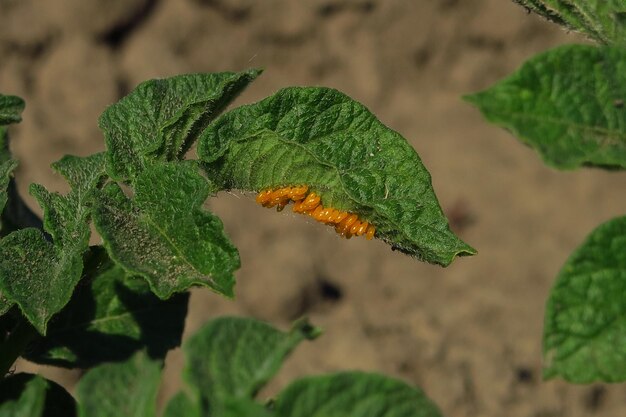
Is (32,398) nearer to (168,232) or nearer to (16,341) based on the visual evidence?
(168,232)

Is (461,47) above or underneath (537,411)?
above

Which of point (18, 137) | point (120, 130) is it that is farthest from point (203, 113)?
point (18, 137)

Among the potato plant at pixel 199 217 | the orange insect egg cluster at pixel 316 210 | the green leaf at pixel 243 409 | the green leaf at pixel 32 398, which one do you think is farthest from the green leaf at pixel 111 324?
the green leaf at pixel 243 409

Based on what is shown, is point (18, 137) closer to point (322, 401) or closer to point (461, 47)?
point (461, 47)

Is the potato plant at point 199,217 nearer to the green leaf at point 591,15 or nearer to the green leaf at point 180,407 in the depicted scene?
the green leaf at point 180,407

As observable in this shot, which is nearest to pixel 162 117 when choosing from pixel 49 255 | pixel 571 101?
pixel 49 255

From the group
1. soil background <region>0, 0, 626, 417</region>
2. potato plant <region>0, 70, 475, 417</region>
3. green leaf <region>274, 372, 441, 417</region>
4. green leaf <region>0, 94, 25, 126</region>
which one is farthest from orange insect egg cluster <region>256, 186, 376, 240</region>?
soil background <region>0, 0, 626, 417</region>
